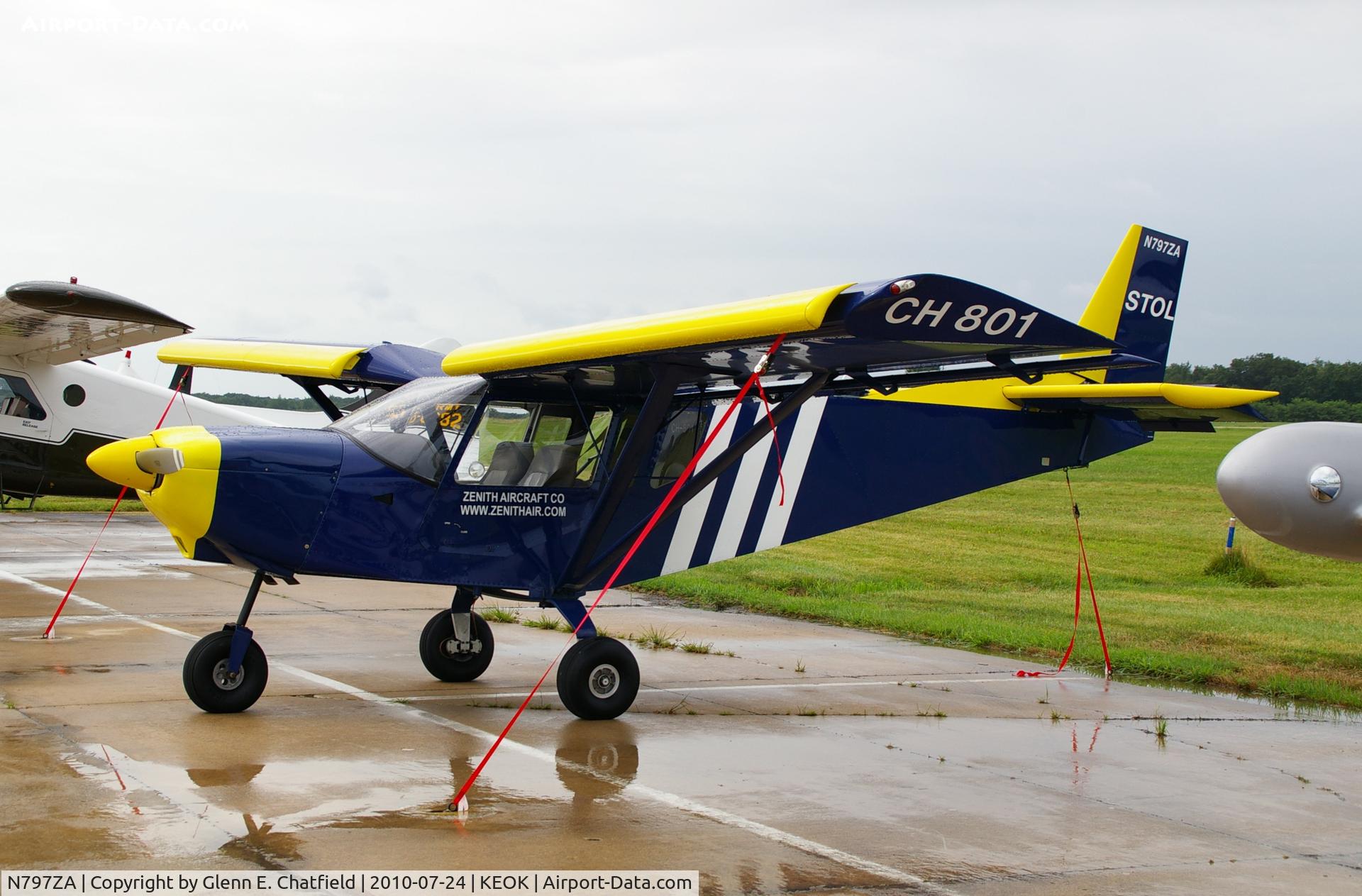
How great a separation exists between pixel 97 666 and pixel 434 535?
293cm

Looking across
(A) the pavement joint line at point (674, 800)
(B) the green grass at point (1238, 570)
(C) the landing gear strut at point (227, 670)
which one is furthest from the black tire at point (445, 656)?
(B) the green grass at point (1238, 570)

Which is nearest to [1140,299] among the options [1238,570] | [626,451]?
[626,451]

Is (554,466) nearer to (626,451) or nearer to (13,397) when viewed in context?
(626,451)

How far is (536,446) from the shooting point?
8398mm

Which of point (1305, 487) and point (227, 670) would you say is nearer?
point (1305, 487)

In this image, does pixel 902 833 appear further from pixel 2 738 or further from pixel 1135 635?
pixel 1135 635

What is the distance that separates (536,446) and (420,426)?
2.56 feet

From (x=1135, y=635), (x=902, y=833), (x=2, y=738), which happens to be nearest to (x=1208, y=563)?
(x=1135, y=635)

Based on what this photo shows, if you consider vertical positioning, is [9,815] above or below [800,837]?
below

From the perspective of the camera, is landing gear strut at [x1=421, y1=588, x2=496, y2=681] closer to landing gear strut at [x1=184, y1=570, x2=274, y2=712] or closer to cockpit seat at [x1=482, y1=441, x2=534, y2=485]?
cockpit seat at [x1=482, y1=441, x2=534, y2=485]

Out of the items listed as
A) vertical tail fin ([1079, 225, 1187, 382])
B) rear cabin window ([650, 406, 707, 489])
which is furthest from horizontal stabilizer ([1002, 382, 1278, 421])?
rear cabin window ([650, 406, 707, 489])

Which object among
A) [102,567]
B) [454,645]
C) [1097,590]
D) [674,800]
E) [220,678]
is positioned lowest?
[102,567]

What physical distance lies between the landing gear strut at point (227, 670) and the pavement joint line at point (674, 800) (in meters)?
0.82

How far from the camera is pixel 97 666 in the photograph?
8945 mm
